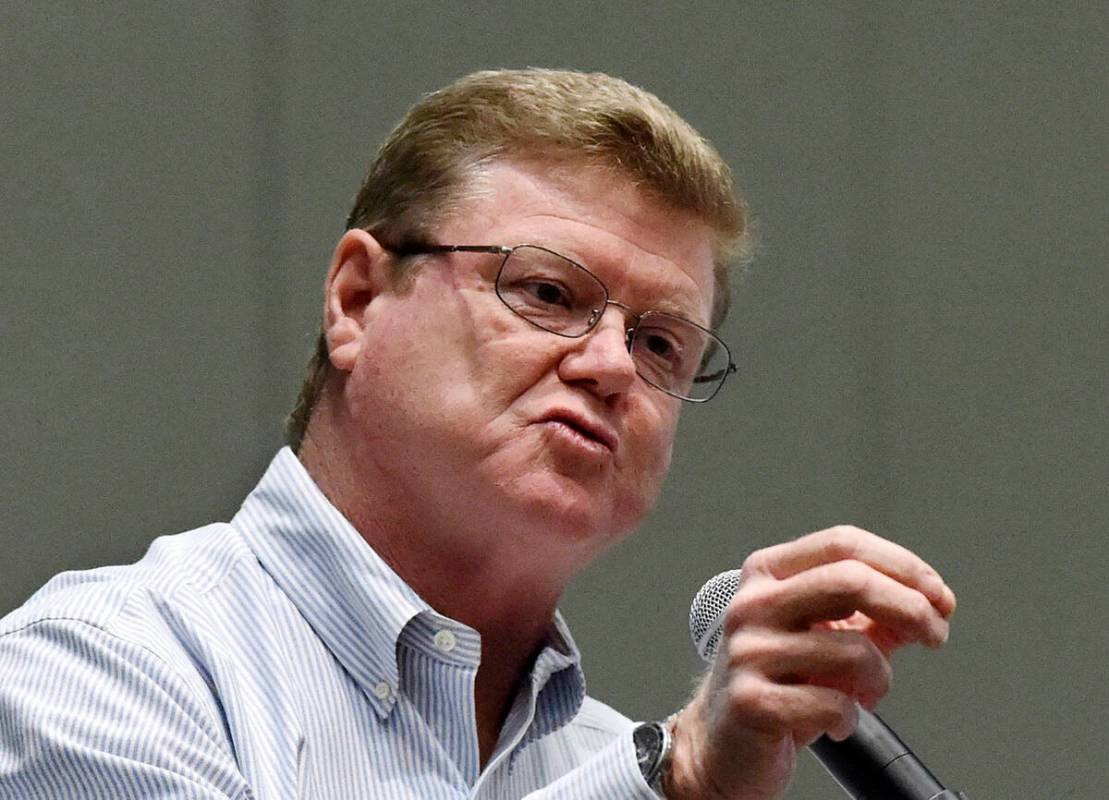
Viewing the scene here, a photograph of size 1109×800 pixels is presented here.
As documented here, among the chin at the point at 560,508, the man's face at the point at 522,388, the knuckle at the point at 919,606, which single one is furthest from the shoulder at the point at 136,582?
the knuckle at the point at 919,606

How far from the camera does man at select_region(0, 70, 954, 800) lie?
4.42ft

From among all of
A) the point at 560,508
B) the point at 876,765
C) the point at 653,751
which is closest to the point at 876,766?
the point at 876,765

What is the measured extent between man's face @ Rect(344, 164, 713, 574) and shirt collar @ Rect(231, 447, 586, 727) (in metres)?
0.08

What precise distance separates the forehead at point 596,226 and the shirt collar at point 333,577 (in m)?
0.33

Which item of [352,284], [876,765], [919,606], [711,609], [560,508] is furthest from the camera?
[352,284]

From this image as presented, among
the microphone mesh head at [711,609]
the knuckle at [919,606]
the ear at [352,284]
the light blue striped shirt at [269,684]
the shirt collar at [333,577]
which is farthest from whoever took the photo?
the ear at [352,284]

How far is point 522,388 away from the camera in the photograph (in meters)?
1.63

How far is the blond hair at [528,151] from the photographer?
1771mm

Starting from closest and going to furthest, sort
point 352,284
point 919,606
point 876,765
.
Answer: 1. point 919,606
2. point 876,765
3. point 352,284

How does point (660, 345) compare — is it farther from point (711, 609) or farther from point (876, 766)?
point (876, 766)

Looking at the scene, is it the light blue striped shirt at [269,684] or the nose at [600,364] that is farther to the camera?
the nose at [600,364]

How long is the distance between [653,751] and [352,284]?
0.79 m

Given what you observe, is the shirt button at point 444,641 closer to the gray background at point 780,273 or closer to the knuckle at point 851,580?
the knuckle at point 851,580

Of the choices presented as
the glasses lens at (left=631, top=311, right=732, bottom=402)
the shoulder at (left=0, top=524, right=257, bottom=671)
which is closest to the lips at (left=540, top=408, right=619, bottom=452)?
the glasses lens at (left=631, top=311, right=732, bottom=402)
